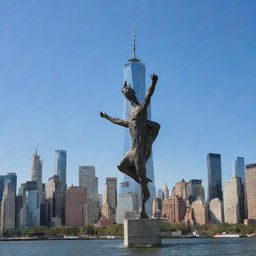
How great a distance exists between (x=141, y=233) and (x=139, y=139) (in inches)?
305

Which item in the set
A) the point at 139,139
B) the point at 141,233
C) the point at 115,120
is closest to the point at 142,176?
the point at 139,139

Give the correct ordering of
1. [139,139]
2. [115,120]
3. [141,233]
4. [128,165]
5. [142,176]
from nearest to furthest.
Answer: [141,233], [139,139], [142,176], [128,165], [115,120]

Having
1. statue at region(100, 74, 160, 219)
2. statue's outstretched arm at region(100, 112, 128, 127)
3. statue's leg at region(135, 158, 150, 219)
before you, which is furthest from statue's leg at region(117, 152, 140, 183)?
statue's outstretched arm at region(100, 112, 128, 127)

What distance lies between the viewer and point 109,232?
192 meters

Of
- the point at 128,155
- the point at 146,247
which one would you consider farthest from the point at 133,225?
the point at 128,155

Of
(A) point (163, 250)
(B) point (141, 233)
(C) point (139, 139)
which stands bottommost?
(A) point (163, 250)

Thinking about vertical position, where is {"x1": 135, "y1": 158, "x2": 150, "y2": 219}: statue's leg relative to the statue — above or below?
Result: below

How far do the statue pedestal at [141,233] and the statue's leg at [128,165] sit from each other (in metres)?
4.22

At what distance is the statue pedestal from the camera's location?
134 feet

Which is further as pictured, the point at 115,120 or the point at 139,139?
the point at 115,120

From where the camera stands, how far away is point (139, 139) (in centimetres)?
4238

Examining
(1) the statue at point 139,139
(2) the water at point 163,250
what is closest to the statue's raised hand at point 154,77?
(1) the statue at point 139,139

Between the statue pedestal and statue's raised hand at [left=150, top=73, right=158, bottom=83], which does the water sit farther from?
statue's raised hand at [left=150, top=73, right=158, bottom=83]

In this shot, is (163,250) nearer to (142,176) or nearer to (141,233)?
(141,233)
